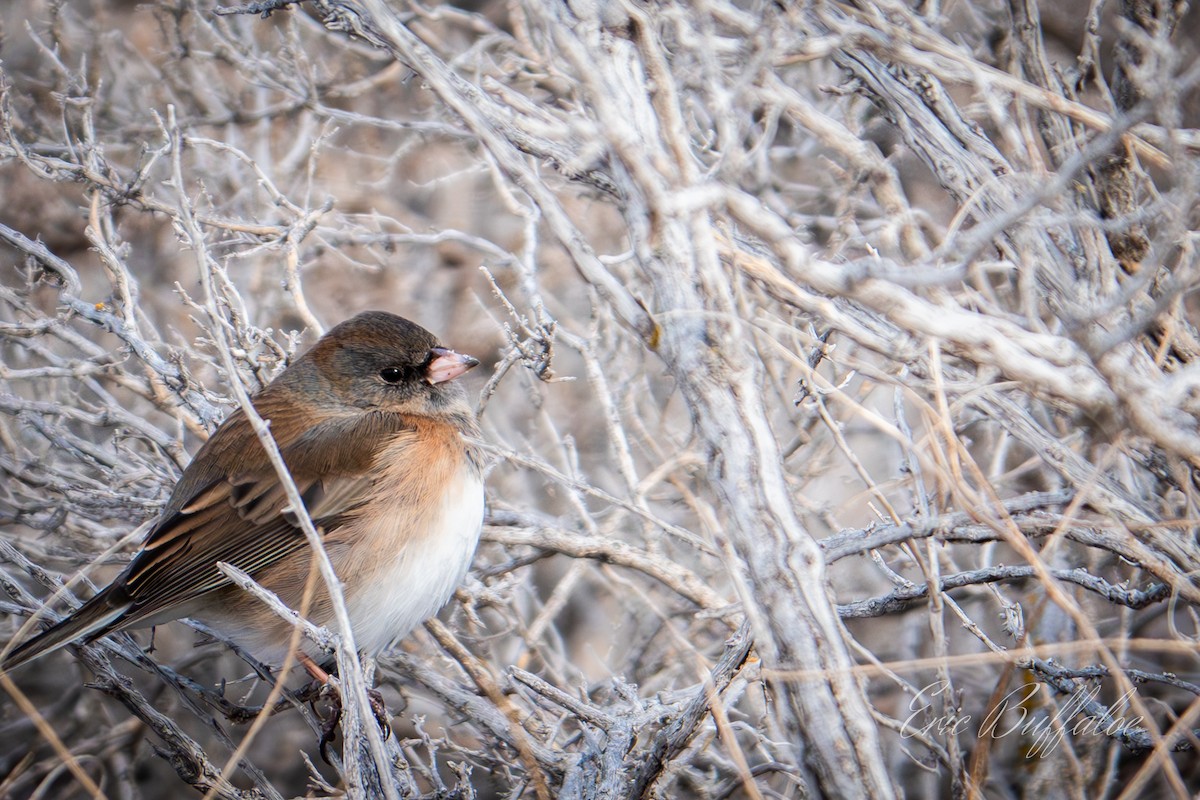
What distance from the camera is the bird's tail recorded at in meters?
2.50

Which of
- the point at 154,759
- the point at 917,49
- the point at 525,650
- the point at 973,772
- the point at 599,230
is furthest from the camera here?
the point at 599,230

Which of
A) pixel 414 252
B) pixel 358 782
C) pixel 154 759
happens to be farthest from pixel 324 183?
pixel 358 782

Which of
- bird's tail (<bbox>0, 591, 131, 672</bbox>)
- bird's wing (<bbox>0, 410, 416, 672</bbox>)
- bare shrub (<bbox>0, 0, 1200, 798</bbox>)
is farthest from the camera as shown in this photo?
bird's wing (<bbox>0, 410, 416, 672</bbox>)

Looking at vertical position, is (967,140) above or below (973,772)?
above

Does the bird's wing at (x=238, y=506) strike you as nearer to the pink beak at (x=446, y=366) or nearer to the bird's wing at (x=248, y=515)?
the bird's wing at (x=248, y=515)

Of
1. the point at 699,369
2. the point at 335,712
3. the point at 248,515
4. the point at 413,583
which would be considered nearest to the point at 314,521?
the point at 248,515

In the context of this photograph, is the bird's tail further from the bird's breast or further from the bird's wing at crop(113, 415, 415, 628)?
the bird's breast

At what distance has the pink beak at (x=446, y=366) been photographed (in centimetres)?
323

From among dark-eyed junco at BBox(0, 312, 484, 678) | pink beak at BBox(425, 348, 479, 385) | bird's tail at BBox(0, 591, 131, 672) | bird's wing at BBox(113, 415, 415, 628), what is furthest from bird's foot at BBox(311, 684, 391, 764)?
pink beak at BBox(425, 348, 479, 385)

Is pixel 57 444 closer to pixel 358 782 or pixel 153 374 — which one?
pixel 153 374

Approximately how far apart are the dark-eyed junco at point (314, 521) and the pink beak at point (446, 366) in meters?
0.17

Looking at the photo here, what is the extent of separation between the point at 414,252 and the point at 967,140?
346cm

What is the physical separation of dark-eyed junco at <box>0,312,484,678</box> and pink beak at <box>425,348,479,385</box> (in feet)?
0.57

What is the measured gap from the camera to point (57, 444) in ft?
9.53
